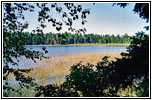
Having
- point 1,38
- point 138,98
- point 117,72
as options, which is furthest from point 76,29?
point 138,98

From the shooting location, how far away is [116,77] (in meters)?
3.71

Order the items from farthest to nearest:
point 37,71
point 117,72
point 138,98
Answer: point 37,71
point 117,72
point 138,98

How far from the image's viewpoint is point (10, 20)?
4.57 metres

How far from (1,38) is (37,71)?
21.3 feet

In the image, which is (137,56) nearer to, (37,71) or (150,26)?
(150,26)

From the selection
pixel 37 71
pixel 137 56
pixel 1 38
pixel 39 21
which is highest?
pixel 39 21

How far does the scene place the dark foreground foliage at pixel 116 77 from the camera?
3.47 metres

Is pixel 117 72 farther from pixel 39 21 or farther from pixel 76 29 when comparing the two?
pixel 39 21

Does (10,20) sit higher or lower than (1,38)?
higher

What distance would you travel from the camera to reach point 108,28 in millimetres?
5582

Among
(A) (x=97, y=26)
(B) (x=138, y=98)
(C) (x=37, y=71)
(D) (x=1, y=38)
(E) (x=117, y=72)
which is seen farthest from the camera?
(C) (x=37, y=71)

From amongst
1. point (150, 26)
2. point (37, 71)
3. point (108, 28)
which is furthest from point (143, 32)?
point (37, 71)

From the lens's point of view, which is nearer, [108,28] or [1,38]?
[1,38]

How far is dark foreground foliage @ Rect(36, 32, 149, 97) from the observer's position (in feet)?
11.4
